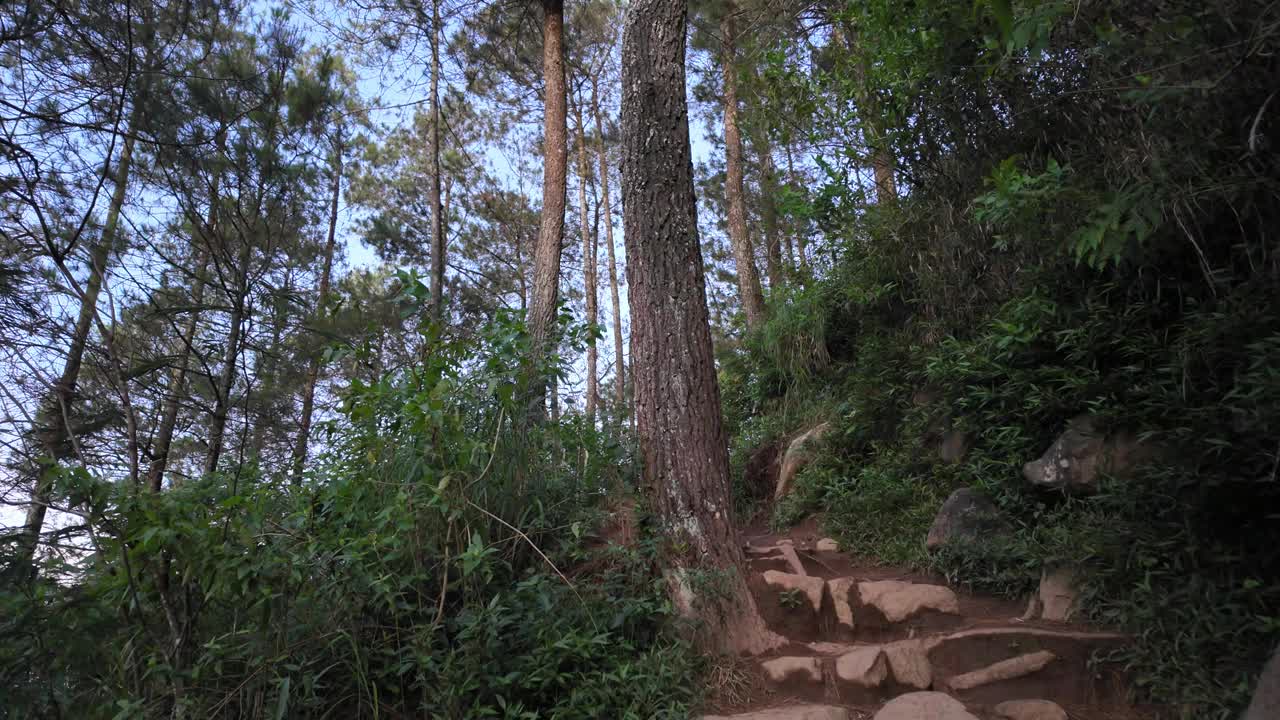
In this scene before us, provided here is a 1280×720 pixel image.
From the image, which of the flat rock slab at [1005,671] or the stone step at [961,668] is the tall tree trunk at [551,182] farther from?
the flat rock slab at [1005,671]

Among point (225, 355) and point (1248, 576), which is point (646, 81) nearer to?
point (225, 355)

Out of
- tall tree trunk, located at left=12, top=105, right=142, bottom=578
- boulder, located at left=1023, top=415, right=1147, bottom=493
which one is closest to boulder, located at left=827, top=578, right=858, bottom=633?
boulder, located at left=1023, top=415, right=1147, bottom=493

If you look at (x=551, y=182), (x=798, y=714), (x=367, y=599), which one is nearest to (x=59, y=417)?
(x=367, y=599)

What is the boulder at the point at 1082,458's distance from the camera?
319cm

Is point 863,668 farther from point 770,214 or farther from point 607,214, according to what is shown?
point 607,214

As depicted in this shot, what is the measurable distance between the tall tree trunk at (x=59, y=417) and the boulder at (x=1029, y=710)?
11.0 feet

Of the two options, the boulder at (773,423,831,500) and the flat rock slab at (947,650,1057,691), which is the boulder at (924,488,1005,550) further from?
the boulder at (773,423,831,500)

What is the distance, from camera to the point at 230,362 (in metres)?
2.88

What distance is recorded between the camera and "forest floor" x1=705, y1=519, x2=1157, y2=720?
2.65 m

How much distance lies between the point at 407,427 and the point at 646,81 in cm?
220

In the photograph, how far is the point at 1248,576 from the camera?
2514 millimetres

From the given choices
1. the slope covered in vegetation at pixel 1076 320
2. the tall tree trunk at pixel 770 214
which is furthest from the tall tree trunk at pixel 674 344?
the tall tree trunk at pixel 770 214

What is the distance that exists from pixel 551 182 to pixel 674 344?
459 cm

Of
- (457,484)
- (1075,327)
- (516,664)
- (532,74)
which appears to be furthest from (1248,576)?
(532,74)
